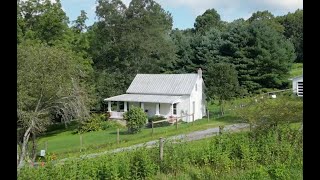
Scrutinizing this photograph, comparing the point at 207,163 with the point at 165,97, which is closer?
the point at 207,163

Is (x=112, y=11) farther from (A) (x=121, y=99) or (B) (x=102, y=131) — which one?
(B) (x=102, y=131)

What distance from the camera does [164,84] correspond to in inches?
906

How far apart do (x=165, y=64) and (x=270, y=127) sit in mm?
16677

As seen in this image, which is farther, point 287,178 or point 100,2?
point 100,2

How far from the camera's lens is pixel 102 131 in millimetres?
19391

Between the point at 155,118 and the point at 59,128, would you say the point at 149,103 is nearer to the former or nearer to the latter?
the point at 155,118

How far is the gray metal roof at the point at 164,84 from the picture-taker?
22125 millimetres

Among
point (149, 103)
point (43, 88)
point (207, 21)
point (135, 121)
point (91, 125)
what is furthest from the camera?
point (207, 21)

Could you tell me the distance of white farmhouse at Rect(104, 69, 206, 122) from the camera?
71.1ft

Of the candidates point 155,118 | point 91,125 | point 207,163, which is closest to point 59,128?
point 91,125

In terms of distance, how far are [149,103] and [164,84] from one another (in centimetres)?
166
